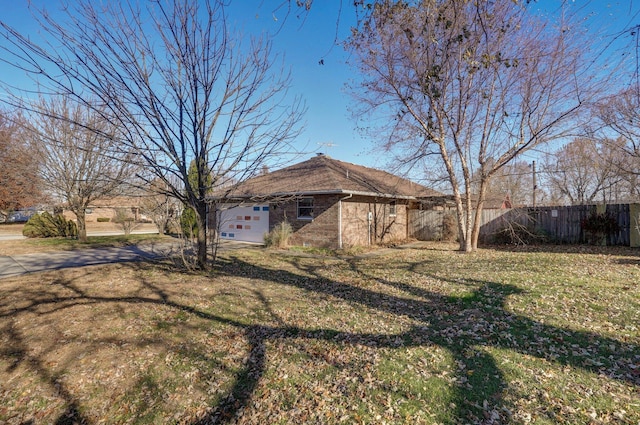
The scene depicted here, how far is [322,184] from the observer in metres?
14.2

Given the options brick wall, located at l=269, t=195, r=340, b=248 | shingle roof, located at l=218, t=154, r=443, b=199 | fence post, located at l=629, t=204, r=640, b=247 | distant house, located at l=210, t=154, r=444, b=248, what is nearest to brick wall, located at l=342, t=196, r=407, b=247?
distant house, located at l=210, t=154, r=444, b=248

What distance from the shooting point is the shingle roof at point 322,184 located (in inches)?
545

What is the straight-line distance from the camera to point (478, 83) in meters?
11.4

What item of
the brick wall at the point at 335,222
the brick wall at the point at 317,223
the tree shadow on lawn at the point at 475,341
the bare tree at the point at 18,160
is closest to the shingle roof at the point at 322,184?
the brick wall at the point at 335,222

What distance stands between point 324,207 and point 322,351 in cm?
983

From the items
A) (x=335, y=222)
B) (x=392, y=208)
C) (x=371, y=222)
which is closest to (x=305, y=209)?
(x=335, y=222)

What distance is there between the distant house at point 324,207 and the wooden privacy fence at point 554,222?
256cm

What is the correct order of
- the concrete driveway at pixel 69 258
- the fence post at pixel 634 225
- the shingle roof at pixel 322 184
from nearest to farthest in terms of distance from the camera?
the concrete driveway at pixel 69 258
the fence post at pixel 634 225
the shingle roof at pixel 322 184

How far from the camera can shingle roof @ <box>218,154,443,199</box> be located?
1385cm

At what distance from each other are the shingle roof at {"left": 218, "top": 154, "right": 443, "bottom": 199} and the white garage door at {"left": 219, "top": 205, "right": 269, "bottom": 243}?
1.05 metres

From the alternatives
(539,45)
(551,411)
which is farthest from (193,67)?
(539,45)

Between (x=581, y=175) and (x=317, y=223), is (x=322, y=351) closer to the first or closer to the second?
(x=317, y=223)

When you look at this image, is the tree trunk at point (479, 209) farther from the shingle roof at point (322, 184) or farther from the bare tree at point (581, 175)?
the bare tree at point (581, 175)

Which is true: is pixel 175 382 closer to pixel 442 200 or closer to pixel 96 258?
pixel 96 258
